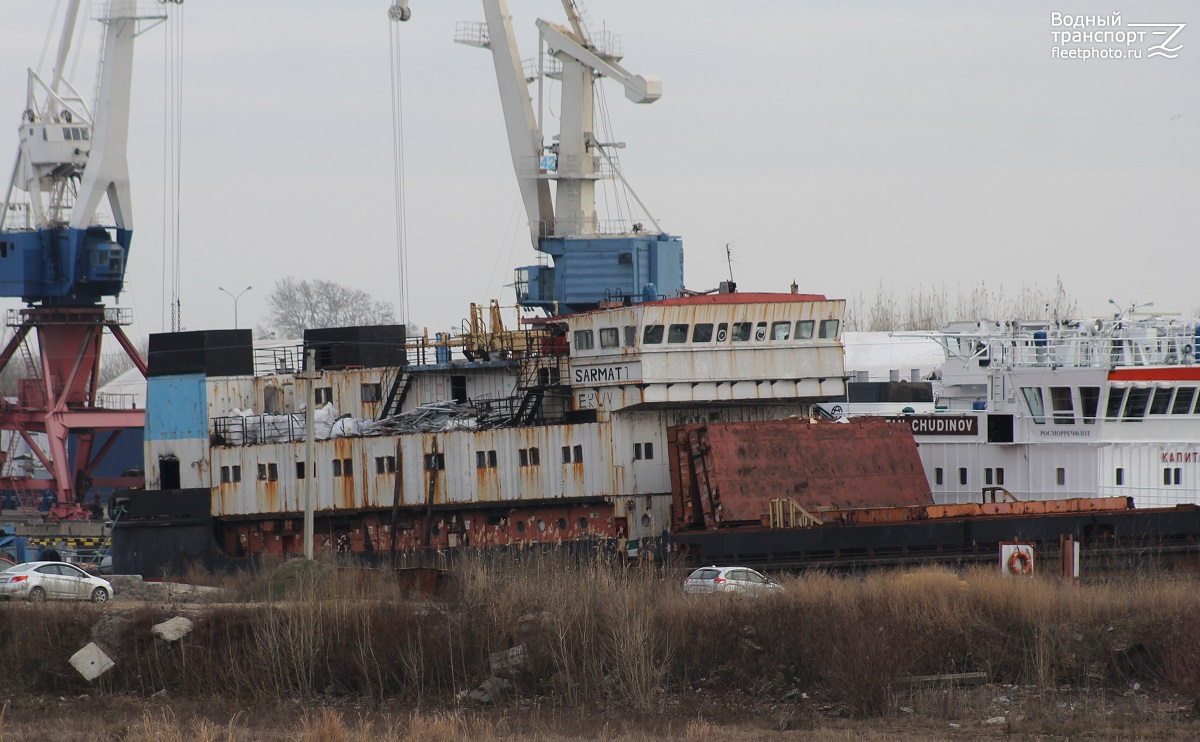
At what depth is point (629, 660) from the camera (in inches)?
1127

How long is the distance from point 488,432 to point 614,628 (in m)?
11.8

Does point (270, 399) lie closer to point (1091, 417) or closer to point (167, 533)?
point (167, 533)

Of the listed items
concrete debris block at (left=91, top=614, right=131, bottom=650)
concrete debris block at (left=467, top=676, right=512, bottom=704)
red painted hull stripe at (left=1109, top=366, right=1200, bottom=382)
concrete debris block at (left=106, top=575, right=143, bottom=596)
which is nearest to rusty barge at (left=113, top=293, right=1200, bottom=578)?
red painted hull stripe at (left=1109, top=366, right=1200, bottom=382)

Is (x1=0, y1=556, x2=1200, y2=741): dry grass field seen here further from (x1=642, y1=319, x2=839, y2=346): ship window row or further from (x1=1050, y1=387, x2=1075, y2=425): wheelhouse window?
(x1=642, y1=319, x2=839, y2=346): ship window row

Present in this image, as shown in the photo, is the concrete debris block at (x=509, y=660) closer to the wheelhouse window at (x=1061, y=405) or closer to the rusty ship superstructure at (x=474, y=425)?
the rusty ship superstructure at (x=474, y=425)

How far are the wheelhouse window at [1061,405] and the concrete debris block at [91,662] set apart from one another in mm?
22924

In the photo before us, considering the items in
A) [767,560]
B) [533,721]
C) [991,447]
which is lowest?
[533,721]

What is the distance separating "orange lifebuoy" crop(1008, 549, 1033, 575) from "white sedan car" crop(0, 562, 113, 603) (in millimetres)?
20806

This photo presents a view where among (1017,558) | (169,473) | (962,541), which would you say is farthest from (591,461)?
(169,473)

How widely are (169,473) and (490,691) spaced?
60.6 ft

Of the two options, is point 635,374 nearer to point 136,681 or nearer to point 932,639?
point 932,639

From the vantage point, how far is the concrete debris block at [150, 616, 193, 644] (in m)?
31.0

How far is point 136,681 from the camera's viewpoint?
3100cm

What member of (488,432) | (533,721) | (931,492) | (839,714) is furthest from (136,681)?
(931,492)
